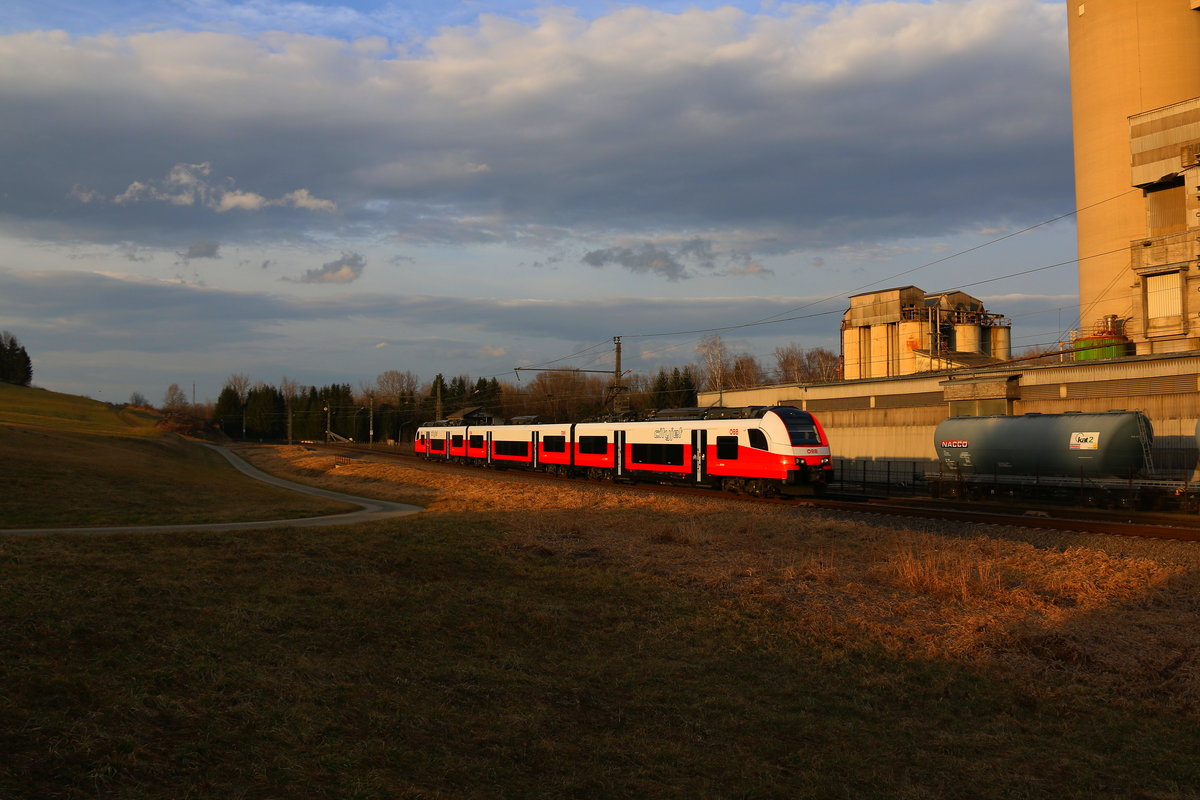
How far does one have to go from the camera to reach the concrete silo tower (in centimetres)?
6041

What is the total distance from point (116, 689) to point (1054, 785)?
8.50m

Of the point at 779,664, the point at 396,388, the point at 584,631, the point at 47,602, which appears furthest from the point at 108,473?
the point at 396,388

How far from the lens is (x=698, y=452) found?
1389 inches

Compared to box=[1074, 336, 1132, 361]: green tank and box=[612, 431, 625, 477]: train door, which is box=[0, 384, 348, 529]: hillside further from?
box=[1074, 336, 1132, 361]: green tank

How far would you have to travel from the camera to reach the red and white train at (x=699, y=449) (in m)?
31.1

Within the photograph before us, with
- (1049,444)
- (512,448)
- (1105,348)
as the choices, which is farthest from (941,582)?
(1105,348)

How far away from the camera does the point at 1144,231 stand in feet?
194

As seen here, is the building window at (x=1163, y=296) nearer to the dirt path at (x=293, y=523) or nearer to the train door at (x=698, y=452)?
the train door at (x=698, y=452)

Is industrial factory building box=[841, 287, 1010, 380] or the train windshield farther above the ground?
industrial factory building box=[841, 287, 1010, 380]

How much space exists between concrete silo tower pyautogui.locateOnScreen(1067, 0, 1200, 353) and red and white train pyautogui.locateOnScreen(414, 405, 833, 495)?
38971mm

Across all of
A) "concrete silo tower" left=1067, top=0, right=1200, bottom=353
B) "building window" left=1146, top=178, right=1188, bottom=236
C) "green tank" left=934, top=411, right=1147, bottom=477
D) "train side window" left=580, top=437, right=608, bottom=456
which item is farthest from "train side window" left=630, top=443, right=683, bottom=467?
"concrete silo tower" left=1067, top=0, right=1200, bottom=353

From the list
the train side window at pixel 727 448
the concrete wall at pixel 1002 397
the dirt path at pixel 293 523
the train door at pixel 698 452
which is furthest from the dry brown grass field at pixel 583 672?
the concrete wall at pixel 1002 397

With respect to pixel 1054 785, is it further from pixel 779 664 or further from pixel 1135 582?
pixel 1135 582

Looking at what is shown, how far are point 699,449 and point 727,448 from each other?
180 cm
